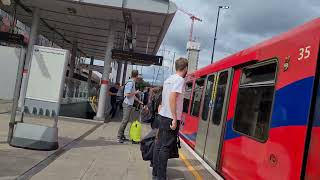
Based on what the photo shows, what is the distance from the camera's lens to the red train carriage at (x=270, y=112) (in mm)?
5766

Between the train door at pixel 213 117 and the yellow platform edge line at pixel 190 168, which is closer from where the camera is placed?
the yellow platform edge line at pixel 190 168

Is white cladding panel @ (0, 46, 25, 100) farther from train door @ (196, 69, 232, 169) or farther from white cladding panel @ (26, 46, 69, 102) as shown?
white cladding panel @ (26, 46, 69, 102)

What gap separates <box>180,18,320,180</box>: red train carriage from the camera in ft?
18.9

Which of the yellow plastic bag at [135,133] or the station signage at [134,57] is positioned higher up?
the station signage at [134,57]

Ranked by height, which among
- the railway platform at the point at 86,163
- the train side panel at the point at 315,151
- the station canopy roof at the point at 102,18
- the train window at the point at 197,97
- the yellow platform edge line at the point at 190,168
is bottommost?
the railway platform at the point at 86,163

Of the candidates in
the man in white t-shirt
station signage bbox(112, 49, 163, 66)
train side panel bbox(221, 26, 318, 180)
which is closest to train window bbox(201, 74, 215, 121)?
the man in white t-shirt

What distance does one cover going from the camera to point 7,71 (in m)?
27.8

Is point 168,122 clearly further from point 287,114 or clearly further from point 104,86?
point 104,86

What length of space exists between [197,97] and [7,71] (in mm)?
15633

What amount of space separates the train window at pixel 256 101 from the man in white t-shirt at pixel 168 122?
42.9 inches

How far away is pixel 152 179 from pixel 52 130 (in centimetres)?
309

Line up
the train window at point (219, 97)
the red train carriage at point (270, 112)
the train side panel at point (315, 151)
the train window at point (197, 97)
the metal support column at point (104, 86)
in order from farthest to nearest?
the metal support column at point (104, 86), the train window at point (197, 97), the train window at point (219, 97), the red train carriage at point (270, 112), the train side panel at point (315, 151)

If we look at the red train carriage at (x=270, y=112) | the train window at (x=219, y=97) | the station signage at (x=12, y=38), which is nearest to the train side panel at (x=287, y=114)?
the red train carriage at (x=270, y=112)

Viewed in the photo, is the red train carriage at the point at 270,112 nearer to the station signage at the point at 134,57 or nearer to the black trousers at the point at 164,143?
the black trousers at the point at 164,143
